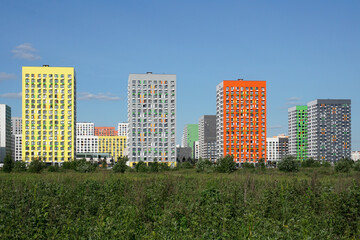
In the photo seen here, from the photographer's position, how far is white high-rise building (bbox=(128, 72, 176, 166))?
453 feet

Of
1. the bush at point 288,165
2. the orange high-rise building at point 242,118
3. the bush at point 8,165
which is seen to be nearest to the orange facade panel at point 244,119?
the orange high-rise building at point 242,118

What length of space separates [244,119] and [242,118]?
959 mm

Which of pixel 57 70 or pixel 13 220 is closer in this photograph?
pixel 13 220

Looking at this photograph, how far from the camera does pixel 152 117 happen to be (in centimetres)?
14075

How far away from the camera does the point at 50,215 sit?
1245cm

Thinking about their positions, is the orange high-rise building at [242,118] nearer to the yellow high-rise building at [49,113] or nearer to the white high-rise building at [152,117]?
the white high-rise building at [152,117]

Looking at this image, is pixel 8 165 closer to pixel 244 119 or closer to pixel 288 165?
pixel 288 165

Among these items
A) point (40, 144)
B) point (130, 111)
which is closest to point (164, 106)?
point (130, 111)

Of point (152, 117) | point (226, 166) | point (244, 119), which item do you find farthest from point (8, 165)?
point (244, 119)

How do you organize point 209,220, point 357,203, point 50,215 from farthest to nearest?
point 357,203, point 50,215, point 209,220

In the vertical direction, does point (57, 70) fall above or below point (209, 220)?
above

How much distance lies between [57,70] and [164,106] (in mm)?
43990

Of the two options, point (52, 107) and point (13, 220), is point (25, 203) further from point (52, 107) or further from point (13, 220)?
point (52, 107)

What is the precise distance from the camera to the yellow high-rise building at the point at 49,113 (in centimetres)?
13325
